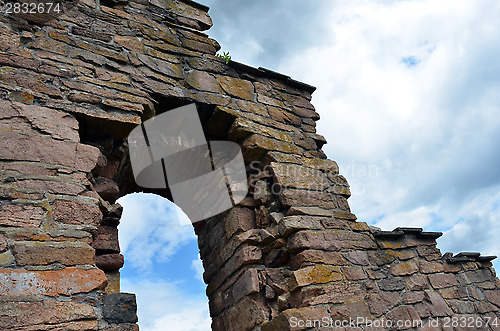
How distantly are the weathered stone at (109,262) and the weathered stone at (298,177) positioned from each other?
4.79 feet

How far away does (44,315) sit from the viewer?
190 cm

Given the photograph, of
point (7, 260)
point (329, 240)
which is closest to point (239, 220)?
point (329, 240)

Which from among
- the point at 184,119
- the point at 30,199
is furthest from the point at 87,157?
the point at 184,119

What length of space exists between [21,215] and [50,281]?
429 mm

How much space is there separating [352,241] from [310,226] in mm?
450

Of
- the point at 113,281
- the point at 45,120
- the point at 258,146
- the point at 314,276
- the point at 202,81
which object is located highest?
the point at 202,81

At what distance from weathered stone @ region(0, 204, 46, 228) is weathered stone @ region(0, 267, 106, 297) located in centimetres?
27

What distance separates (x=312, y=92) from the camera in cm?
446

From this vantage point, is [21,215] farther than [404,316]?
No

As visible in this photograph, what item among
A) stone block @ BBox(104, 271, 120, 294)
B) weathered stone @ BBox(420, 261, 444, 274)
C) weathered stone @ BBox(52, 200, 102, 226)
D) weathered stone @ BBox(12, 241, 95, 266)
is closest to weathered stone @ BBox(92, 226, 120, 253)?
stone block @ BBox(104, 271, 120, 294)

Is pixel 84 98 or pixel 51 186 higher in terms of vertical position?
pixel 84 98

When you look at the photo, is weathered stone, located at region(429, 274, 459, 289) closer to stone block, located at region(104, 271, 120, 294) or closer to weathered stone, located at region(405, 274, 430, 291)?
weathered stone, located at region(405, 274, 430, 291)

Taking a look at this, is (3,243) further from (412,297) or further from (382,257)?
(412,297)

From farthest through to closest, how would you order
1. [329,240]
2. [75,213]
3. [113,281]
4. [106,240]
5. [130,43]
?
[130,43] → [329,240] → [106,240] → [113,281] → [75,213]
